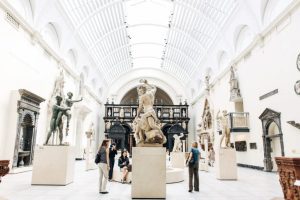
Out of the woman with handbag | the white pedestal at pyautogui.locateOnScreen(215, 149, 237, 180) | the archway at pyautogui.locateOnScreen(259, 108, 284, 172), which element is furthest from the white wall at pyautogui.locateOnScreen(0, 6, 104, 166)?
the archway at pyautogui.locateOnScreen(259, 108, 284, 172)

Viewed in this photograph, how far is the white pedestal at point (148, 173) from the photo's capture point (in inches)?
228

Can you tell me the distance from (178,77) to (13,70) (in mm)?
25054

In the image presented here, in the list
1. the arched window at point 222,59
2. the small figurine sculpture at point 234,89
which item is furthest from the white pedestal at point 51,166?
the arched window at point 222,59

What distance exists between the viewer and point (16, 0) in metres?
11.8

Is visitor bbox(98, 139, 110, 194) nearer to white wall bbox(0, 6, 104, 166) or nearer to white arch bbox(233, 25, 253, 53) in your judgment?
white wall bbox(0, 6, 104, 166)

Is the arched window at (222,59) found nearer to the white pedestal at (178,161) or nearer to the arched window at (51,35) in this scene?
the white pedestal at (178,161)

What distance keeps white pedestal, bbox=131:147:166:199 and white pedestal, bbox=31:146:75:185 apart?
2.96 meters

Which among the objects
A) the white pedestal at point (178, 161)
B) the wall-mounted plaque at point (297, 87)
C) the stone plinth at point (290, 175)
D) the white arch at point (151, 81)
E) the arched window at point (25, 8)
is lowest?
the white pedestal at point (178, 161)

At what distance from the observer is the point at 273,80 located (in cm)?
1213

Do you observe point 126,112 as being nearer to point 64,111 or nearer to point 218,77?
point 218,77

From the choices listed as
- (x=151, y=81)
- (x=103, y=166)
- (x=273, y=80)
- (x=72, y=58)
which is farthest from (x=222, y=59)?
(x=103, y=166)

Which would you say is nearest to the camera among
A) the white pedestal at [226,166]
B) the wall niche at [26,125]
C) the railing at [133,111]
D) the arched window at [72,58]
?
the white pedestal at [226,166]

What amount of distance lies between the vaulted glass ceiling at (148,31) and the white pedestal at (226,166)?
10.2 m

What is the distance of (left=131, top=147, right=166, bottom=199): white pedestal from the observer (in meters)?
5.80
